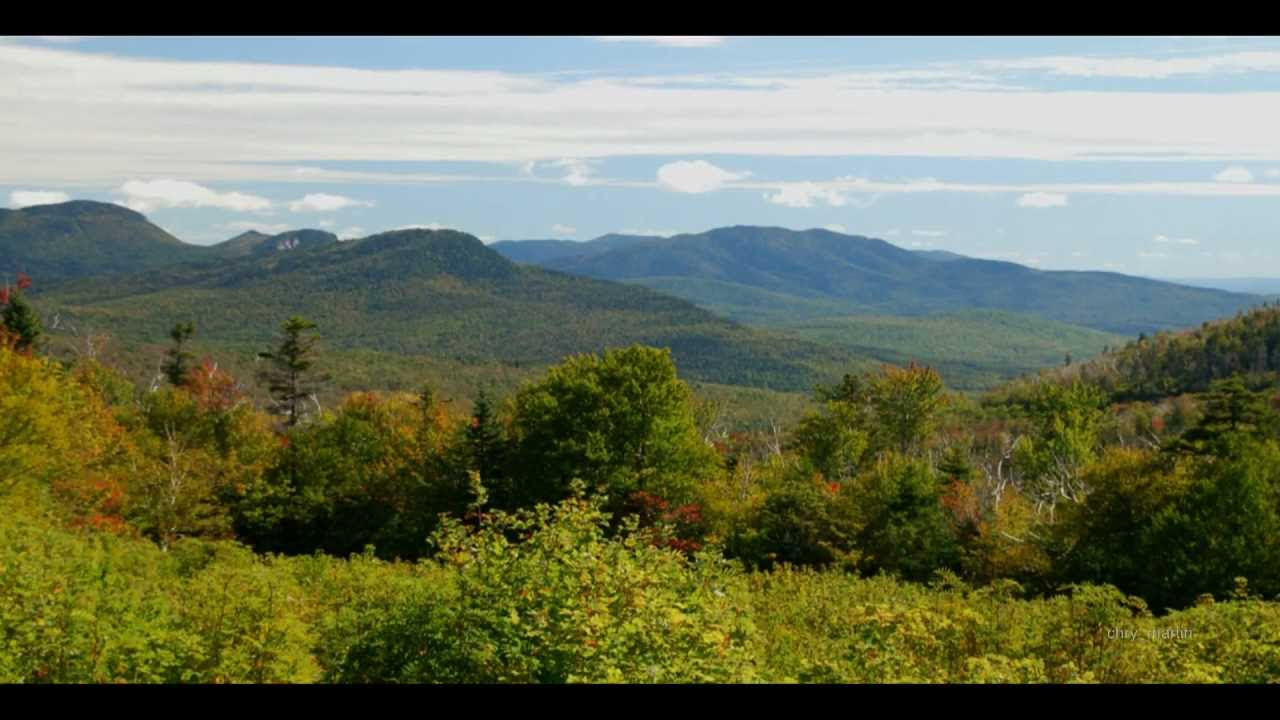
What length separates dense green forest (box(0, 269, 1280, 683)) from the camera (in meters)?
7.49

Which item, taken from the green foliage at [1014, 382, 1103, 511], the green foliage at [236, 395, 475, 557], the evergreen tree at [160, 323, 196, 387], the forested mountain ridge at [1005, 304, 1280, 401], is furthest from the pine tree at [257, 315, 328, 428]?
the forested mountain ridge at [1005, 304, 1280, 401]

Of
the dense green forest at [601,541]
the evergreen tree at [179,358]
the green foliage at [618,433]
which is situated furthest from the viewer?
the evergreen tree at [179,358]

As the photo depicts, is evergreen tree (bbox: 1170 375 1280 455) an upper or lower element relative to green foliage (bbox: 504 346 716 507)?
upper

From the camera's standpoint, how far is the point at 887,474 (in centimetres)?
3341

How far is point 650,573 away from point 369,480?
32078 mm

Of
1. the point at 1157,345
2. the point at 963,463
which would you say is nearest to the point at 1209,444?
the point at 963,463

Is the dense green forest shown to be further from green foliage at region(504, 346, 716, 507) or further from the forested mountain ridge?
the forested mountain ridge

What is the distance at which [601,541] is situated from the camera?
31.7 feet

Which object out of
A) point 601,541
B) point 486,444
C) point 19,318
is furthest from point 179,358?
point 601,541

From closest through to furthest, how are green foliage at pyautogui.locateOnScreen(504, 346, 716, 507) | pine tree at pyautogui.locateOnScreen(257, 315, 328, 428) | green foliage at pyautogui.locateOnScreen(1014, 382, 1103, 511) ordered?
green foliage at pyautogui.locateOnScreen(504, 346, 716, 507), green foliage at pyautogui.locateOnScreen(1014, 382, 1103, 511), pine tree at pyautogui.locateOnScreen(257, 315, 328, 428)

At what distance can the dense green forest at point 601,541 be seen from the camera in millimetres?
7492

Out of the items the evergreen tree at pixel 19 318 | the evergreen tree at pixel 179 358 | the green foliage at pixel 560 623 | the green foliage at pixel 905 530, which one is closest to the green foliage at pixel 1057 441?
the green foliage at pixel 905 530

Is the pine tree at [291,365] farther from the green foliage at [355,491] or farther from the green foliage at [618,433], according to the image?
the green foliage at [618,433]

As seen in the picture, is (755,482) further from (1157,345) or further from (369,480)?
(1157,345)
